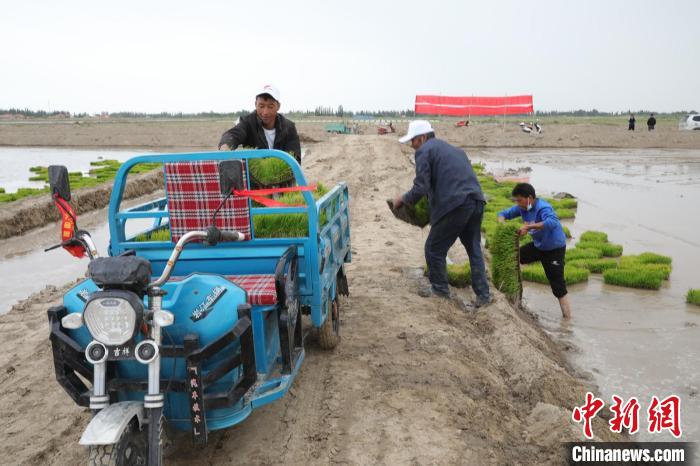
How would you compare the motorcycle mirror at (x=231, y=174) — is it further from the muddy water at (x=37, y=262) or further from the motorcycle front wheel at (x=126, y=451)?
the muddy water at (x=37, y=262)

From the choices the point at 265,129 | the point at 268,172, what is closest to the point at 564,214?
the point at 265,129

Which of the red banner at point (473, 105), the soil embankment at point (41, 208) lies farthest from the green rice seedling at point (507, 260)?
the red banner at point (473, 105)

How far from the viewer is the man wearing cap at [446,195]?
19.3ft

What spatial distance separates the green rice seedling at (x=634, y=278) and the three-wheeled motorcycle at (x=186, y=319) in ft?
18.9

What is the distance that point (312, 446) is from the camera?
3.47 metres

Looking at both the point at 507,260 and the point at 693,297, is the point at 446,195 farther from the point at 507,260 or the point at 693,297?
the point at 693,297

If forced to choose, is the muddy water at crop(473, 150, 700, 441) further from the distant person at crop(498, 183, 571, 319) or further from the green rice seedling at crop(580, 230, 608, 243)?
the distant person at crop(498, 183, 571, 319)

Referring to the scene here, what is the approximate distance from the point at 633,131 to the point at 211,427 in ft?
155

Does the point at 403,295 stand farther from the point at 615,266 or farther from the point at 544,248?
the point at 615,266

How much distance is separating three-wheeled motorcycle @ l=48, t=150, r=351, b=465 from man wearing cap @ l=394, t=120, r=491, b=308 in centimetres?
234

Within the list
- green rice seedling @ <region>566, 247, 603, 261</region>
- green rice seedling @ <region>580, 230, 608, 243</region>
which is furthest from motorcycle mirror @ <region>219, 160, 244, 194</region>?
green rice seedling @ <region>580, 230, 608, 243</region>

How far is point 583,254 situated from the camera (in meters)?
9.38

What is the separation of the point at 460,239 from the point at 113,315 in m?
4.37

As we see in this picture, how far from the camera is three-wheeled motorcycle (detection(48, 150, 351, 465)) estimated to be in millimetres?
2594
